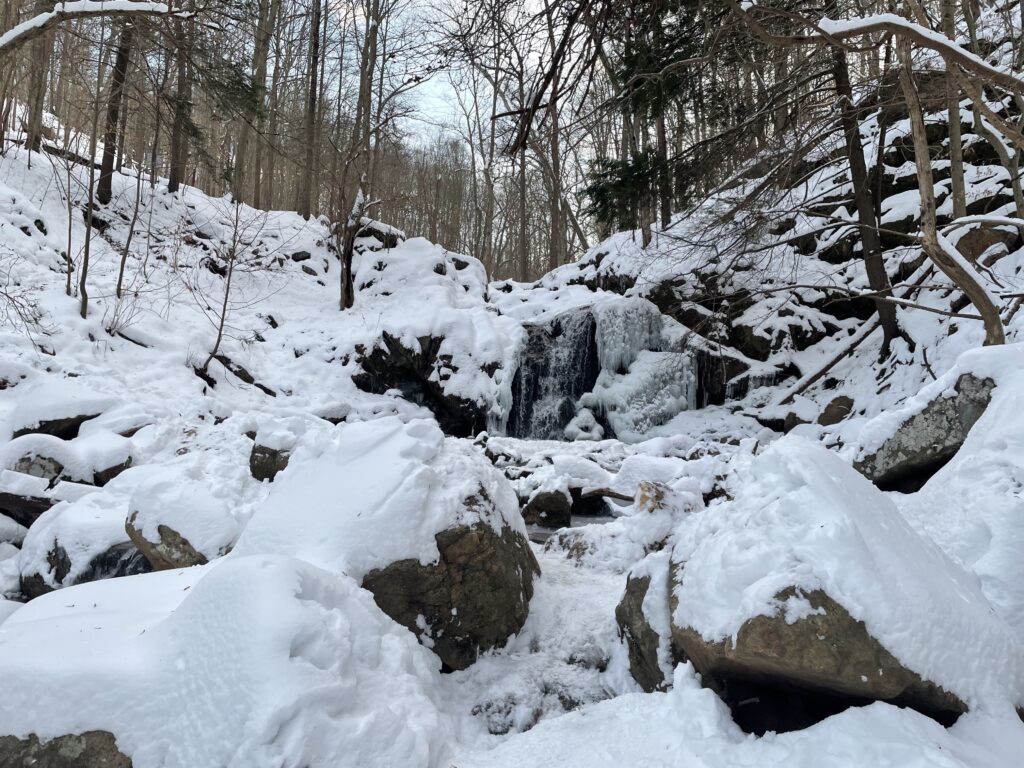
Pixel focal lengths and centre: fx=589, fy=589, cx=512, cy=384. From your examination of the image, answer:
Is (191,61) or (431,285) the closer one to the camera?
(191,61)

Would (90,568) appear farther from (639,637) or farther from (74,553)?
(639,637)

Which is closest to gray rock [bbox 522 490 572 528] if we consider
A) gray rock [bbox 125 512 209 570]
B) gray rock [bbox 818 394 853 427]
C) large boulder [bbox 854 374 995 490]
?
large boulder [bbox 854 374 995 490]

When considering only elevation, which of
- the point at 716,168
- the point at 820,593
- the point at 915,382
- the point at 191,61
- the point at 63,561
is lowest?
the point at 63,561

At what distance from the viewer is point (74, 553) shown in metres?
4.29

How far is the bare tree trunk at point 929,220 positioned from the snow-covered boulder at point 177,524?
16.1 ft

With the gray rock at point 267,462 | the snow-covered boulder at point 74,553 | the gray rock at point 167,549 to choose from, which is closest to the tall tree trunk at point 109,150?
the gray rock at point 267,462

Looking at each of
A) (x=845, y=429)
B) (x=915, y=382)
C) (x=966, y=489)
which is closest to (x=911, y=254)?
(x=915, y=382)

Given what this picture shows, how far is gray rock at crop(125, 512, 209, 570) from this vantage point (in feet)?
12.8

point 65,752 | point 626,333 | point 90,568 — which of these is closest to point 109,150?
point 90,568

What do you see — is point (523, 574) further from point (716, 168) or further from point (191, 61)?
point (716, 168)

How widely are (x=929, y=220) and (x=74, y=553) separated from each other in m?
6.22

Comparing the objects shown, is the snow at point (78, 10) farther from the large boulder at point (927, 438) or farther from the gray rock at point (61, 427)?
the large boulder at point (927, 438)

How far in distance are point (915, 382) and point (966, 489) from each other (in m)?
6.85

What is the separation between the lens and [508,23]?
2.15m
